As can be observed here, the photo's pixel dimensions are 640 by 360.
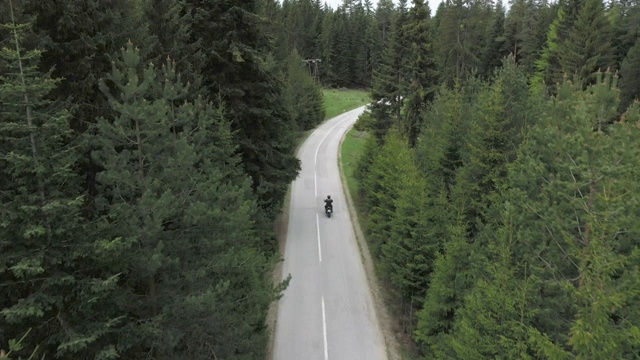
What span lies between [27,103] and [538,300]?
10.0 m

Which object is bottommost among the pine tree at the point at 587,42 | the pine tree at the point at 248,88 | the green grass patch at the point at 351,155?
the green grass patch at the point at 351,155

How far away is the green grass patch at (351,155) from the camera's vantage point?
3516 centimetres

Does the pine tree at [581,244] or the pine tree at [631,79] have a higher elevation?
the pine tree at [631,79]

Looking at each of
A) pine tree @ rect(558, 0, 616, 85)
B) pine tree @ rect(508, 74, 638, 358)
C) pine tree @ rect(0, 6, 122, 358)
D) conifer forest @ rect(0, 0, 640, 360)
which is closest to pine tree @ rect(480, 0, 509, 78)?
pine tree @ rect(558, 0, 616, 85)

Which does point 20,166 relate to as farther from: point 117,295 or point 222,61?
point 222,61

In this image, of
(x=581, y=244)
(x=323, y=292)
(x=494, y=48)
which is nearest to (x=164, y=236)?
(x=581, y=244)

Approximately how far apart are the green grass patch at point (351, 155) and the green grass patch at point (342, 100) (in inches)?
584

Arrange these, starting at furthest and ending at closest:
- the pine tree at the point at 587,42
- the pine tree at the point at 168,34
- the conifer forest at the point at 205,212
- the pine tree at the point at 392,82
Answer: the pine tree at the point at 587,42
the pine tree at the point at 392,82
the pine tree at the point at 168,34
the conifer forest at the point at 205,212

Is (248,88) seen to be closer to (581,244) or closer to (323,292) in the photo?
(323,292)

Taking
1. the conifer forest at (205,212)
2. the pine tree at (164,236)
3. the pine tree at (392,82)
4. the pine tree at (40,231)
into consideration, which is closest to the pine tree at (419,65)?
the pine tree at (392,82)

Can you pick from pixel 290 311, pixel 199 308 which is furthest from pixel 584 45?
pixel 199 308

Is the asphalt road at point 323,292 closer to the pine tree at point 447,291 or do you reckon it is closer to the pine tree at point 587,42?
the pine tree at point 447,291

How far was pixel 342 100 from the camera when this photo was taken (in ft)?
250

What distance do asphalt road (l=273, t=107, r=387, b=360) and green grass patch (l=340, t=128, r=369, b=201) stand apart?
71.6 inches
